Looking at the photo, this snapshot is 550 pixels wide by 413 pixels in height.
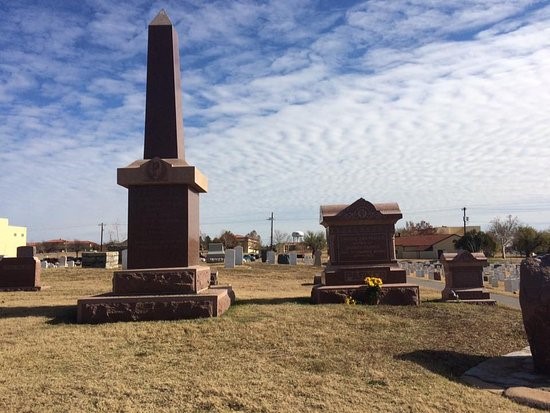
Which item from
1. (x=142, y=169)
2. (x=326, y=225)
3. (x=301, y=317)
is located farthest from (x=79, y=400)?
(x=326, y=225)

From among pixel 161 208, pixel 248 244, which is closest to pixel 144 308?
pixel 161 208

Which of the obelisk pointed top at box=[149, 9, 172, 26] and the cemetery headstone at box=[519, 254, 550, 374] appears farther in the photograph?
the obelisk pointed top at box=[149, 9, 172, 26]

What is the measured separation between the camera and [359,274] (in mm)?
11742

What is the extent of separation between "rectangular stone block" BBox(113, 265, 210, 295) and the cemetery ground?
0.91 m

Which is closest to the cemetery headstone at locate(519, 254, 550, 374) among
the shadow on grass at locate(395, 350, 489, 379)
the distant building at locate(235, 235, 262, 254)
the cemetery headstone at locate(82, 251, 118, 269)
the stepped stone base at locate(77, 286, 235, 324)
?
the shadow on grass at locate(395, 350, 489, 379)

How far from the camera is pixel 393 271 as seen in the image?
11.9 m

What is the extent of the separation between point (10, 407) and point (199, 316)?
434 centimetres

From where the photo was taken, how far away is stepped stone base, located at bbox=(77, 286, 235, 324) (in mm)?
8727

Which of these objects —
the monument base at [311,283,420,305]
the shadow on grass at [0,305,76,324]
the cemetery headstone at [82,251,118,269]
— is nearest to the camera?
the shadow on grass at [0,305,76,324]

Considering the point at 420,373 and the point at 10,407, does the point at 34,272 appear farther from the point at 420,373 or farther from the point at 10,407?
the point at 420,373

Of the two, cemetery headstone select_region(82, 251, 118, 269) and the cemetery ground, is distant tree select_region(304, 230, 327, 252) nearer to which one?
cemetery headstone select_region(82, 251, 118, 269)

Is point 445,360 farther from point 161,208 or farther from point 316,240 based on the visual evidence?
point 316,240

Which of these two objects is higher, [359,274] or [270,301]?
[359,274]

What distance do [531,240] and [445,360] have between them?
59836mm
